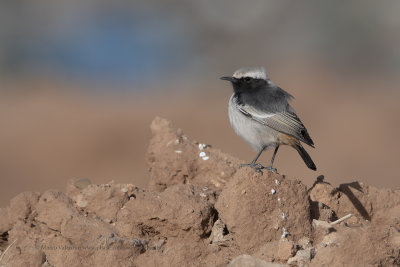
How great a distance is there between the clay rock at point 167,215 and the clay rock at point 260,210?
209mm

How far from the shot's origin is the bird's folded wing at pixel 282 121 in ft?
26.4

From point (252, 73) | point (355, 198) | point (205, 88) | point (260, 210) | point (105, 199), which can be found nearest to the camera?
point (260, 210)

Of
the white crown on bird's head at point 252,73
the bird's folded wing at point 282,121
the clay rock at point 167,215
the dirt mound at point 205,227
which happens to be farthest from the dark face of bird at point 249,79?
the clay rock at point 167,215

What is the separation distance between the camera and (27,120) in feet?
70.2

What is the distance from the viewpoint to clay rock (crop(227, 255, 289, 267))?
5.83 m

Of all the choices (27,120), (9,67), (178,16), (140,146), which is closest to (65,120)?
(27,120)

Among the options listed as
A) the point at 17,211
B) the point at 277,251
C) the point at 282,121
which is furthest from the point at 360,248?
the point at 17,211

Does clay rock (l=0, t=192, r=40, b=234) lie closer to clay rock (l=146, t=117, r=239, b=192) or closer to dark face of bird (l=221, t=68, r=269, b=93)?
clay rock (l=146, t=117, r=239, b=192)

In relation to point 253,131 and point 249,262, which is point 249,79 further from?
point 249,262

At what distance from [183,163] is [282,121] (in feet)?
4.18

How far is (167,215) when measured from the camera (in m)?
6.44

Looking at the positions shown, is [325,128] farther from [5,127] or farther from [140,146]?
[5,127]

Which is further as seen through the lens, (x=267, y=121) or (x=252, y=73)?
(x=252, y=73)

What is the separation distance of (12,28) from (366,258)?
28.9 m
